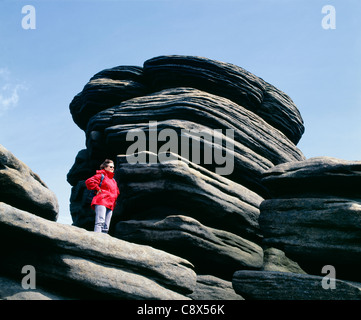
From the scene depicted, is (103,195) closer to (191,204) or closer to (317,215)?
(191,204)

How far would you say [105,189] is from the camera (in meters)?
12.7

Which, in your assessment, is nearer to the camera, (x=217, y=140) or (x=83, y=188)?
(x=217, y=140)

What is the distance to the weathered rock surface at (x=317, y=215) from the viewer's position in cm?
1069

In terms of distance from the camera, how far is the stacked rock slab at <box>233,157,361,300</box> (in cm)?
1006

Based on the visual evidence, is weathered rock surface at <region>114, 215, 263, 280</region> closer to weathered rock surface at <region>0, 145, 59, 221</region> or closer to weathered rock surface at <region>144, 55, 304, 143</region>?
weathered rock surface at <region>0, 145, 59, 221</region>

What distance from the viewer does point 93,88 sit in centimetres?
1842

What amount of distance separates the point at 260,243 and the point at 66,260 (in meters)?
7.85

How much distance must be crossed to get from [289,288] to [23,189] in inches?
310

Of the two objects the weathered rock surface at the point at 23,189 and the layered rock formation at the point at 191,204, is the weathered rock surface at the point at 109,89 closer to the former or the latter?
the layered rock formation at the point at 191,204

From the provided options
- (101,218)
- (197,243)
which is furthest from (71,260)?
(197,243)
